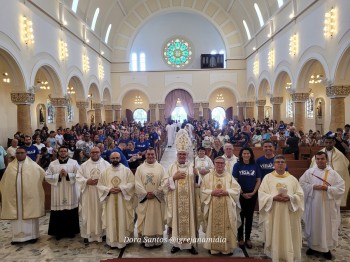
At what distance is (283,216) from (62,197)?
402cm

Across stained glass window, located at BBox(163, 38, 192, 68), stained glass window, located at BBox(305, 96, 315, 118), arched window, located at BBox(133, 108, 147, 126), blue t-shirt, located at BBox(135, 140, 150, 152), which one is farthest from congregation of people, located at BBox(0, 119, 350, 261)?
arched window, located at BBox(133, 108, 147, 126)

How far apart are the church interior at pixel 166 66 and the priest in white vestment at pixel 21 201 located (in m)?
0.29

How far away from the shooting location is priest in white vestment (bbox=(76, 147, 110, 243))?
19.5ft

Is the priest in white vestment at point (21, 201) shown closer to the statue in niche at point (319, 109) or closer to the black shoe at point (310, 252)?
the black shoe at point (310, 252)

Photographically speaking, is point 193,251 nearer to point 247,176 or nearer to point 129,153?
point 247,176

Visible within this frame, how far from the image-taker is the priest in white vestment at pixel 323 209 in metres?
5.29

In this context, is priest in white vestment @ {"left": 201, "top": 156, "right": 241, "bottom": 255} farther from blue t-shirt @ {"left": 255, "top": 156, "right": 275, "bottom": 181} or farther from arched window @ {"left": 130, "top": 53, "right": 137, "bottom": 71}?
arched window @ {"left": 130, "top": 53, "right": 137, "bottom": 71}

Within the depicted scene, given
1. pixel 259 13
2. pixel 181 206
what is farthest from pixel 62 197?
pixel 259 13

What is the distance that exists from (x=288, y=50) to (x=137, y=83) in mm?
14619

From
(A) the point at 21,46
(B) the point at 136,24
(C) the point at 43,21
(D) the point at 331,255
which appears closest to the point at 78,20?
(C) the point at 43,21

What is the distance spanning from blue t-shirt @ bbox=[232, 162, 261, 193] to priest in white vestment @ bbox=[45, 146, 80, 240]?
3.12m

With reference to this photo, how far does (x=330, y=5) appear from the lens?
12.8 meters

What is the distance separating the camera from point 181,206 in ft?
18.2

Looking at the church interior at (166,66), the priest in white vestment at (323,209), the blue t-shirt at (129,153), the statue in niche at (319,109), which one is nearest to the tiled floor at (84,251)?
the church interior at (166,66)
